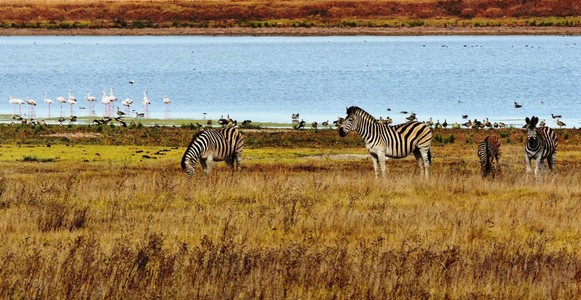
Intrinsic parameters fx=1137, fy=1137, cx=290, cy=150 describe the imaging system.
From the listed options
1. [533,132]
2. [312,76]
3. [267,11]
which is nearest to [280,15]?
[267,11]

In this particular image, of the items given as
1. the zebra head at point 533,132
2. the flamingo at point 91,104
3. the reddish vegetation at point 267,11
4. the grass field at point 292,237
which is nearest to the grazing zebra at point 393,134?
the grass field at point 292,237

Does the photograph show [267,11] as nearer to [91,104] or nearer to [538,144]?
[91,104]

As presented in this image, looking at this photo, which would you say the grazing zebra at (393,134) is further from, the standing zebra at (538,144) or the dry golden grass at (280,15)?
the dry golden grass at (280,15)

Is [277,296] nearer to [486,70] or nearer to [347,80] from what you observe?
[347,80]

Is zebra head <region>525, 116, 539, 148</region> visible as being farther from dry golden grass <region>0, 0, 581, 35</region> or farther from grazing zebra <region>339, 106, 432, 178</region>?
dry golden grass <region>0, 0, 581, 35</region>

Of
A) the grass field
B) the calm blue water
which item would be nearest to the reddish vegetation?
the calm blue water

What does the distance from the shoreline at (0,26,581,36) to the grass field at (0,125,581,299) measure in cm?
13020

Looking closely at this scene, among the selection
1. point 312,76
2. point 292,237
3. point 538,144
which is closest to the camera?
point 292,237

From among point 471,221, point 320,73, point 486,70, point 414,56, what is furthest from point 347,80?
point 471,221

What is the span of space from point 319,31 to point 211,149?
135430 mm

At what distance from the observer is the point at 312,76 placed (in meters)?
93.1

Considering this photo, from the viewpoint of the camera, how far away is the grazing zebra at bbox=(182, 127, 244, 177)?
77.6 feet

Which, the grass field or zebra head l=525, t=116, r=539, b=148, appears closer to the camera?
the grass field

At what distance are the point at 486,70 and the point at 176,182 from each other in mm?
81884
